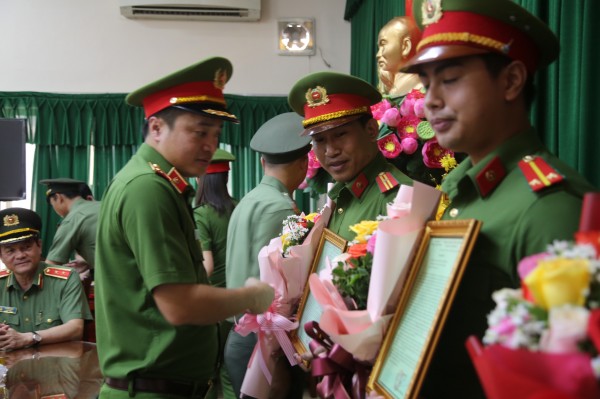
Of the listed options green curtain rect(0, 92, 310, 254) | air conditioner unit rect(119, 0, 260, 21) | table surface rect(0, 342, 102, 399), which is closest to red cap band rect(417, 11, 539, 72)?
table surface rect(0, 342, 102, 399)

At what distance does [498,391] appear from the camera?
69 centimetres

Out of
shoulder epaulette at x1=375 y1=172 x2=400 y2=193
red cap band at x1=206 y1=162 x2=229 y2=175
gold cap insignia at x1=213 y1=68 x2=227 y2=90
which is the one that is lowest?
shoulder epaulette at x1=375 y1=172 x2=400 y2=193

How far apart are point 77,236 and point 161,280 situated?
3593mm

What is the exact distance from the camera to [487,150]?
1.24 meters

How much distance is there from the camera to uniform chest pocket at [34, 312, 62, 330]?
322 cm

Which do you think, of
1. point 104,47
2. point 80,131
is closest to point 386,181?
point 80,131

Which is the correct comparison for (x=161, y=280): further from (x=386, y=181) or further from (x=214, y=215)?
(x=214, y=215)

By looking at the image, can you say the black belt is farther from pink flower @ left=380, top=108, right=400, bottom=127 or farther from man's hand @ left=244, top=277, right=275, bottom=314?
pink flower @ left=380, top=108, right=400, bottom=127

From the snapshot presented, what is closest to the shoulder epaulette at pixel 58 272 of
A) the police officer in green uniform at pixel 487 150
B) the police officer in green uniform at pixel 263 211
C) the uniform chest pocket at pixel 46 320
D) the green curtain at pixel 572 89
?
the uniform chest pocket at pixel 46 320

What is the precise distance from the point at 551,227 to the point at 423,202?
0.90 feet

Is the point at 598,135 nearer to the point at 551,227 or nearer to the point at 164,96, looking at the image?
the point at 551,227

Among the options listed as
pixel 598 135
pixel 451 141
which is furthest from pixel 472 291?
pixel 598 135

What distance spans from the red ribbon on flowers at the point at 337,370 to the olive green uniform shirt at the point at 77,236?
3747mm

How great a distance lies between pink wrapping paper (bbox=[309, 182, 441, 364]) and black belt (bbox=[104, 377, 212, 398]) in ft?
2.08
